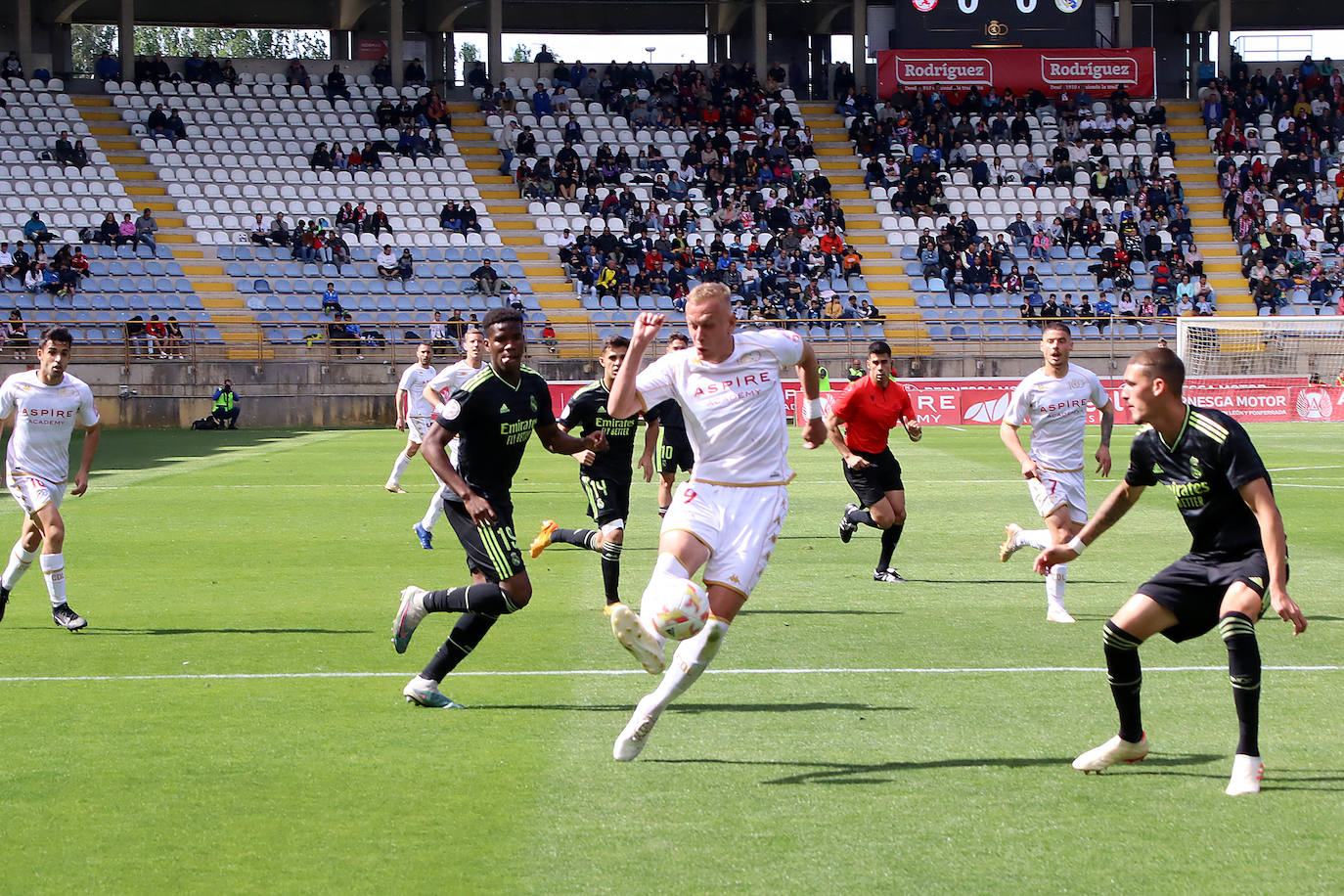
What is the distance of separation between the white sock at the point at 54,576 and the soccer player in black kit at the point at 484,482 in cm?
342

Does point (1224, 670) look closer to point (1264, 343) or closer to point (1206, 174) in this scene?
point (1264, 343)

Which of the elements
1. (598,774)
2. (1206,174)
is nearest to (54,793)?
(598,774)

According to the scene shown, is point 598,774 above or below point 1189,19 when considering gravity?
below

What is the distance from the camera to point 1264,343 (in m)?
37.5

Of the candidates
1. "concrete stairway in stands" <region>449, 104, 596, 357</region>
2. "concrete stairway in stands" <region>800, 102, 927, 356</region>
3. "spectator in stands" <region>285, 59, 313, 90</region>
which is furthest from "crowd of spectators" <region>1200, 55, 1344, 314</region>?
"spectator in stands" <region>285, 59, 313, 90</region>

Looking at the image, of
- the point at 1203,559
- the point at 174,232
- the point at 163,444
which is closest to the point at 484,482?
the point at 1203,559

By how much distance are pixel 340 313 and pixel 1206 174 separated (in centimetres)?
2771

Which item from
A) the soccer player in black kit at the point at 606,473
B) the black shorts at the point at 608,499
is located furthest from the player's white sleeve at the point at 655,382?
the black shorts at the point at 608,499

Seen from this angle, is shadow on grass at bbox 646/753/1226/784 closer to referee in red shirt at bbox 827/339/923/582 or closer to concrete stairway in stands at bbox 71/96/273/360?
referee in red shirt at bbox 827/339/923/582

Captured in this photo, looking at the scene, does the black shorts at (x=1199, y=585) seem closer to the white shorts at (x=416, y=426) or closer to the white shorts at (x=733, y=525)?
the white shorts at (x=733, y=525)

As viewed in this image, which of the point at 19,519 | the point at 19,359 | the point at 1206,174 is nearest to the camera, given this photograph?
the point at 19,519

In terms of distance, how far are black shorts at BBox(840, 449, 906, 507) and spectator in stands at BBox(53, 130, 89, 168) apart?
37.1 metres

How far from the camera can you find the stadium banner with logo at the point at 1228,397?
35.6 metres

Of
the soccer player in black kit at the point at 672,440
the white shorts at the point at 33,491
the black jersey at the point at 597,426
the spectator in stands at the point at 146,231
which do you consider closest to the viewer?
the white shorts at the point at 33,491
